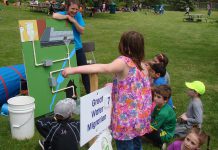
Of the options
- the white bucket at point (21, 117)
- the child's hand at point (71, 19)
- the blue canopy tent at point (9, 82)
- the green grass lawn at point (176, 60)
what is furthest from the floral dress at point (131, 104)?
the blue canopy tent at point (9, 82)

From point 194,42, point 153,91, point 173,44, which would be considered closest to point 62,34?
point 153,91

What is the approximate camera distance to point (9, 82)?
19.8ft

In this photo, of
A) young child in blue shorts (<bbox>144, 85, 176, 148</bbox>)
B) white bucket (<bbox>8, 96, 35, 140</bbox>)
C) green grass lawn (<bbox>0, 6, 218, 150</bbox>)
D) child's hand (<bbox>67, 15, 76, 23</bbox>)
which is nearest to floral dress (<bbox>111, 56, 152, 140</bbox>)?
young child in blue shorts (<bbox>144, 85, 176, 148</bbox>)

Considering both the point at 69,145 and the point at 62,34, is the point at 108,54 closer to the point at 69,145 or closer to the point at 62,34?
the point at 62,34

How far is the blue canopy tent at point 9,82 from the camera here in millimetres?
5926

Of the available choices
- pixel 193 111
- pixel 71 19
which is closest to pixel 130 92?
pixel 193 111

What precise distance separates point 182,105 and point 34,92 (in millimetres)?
2970

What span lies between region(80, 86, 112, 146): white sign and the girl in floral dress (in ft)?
0.33

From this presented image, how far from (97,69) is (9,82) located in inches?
140

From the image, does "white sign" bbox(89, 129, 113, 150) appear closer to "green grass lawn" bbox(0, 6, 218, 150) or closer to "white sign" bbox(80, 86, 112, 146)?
"white sign" bbox(80, 86, 112, 146)

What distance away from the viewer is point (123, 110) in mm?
3301

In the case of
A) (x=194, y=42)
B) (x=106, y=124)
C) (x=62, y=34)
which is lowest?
(x=194, y=42)

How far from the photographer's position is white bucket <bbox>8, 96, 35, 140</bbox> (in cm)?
473

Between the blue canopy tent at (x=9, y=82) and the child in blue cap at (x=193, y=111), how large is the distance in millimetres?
2991
